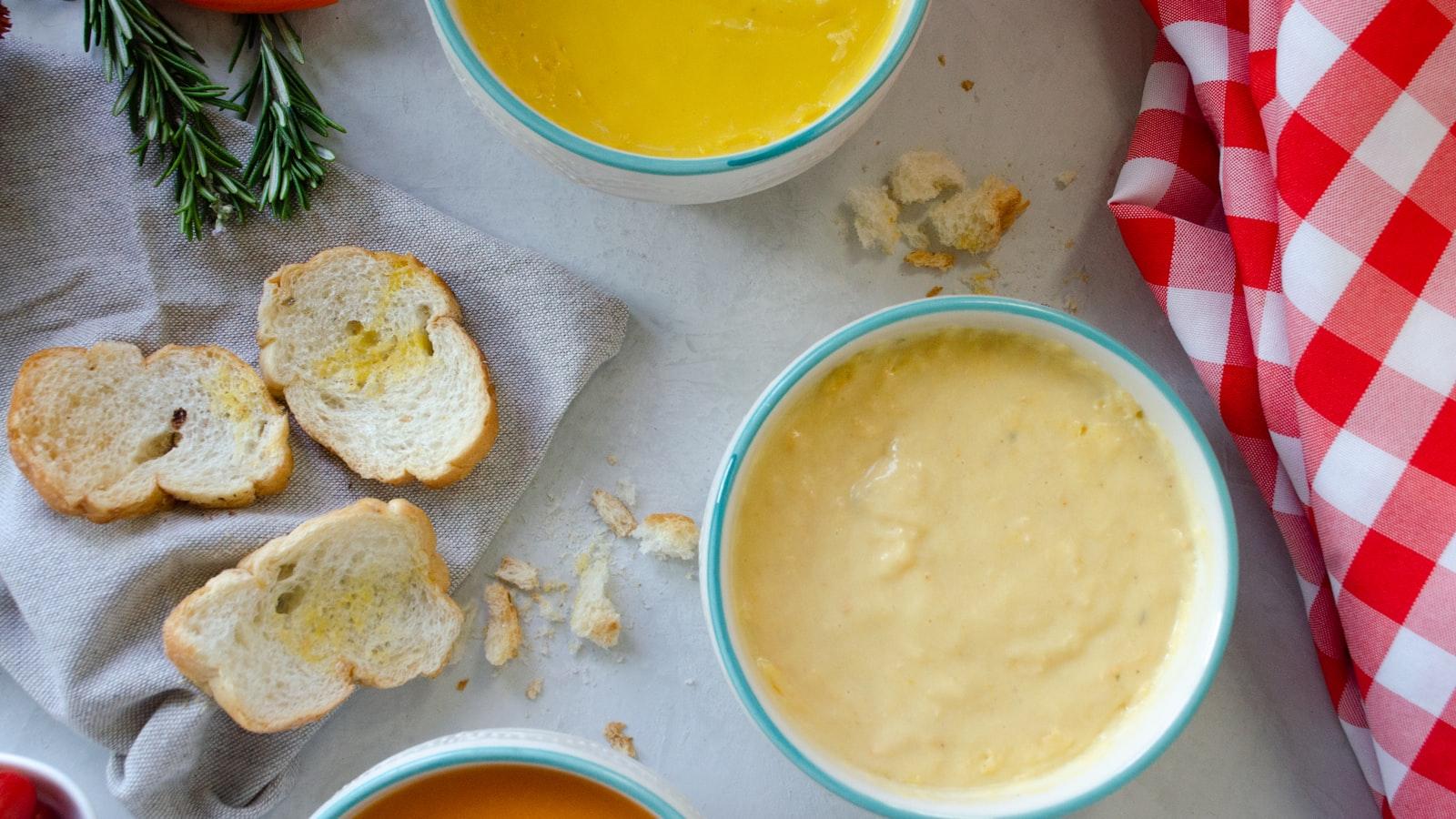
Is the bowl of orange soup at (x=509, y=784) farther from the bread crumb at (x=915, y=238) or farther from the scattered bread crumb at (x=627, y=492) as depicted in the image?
the bread crumb at (x=915, y=238)

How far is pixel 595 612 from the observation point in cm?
186

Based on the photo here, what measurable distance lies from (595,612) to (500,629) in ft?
0.51

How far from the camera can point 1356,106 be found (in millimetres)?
1652

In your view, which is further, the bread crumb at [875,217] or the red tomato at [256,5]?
the bread crumb at [875,217]

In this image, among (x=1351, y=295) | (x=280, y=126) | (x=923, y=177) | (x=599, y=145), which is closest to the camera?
(x=599, y=145)

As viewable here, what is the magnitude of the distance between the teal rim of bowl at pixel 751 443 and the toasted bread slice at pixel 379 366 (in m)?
0.42

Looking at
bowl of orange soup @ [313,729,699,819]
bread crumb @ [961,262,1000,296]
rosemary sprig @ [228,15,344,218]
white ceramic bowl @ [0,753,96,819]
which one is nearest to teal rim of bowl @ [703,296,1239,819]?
bowl of orange soup @ [313,729,699,819]

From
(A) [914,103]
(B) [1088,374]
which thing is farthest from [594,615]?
(A) [914,103]

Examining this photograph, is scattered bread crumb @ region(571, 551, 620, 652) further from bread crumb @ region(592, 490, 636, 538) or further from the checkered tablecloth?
the checkered tablecloth

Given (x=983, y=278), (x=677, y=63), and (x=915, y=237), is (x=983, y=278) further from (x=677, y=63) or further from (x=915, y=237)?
(x=677, y=63)

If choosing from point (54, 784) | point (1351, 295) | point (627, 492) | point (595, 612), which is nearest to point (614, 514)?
point (627, 492)

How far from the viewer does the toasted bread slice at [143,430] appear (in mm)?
1764

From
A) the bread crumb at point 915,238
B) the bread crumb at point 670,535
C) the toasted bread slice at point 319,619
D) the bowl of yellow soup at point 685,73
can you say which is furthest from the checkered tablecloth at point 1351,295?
the toasted bread slice at point 319,619

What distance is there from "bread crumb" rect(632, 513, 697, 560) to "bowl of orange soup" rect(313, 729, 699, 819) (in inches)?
14.1
